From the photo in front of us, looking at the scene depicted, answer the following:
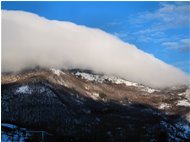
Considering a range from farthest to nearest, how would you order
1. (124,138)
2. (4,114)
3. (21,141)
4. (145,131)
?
1. (4,114)
2. (145,131)
3. (124,138)
4. (21,141)

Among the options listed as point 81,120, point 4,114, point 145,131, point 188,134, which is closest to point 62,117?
point 81,120

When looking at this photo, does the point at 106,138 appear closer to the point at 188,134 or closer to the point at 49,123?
the point at 49,123

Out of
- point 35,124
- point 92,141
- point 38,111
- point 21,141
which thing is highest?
point 38,111

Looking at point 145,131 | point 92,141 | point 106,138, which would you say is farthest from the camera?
point 145,131

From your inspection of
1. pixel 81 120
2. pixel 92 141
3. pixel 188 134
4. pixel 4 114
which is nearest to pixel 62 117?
pixel 81 120

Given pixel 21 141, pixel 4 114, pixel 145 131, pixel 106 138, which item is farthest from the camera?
pixel 4 114

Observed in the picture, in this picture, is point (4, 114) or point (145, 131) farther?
point (4, 114)

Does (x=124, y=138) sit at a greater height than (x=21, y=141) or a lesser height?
greater

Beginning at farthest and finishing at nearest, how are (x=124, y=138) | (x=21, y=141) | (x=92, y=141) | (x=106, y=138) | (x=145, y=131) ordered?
1. (x=145, y=131)
2. (x=124, y=138)
3. (x=106, y=138)
4. (x=92, y=141)
5. (x=21, y=141)

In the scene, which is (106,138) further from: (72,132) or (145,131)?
(145,131)
